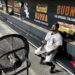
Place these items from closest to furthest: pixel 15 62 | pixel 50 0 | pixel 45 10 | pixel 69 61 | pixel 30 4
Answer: pixel 15 62
pixel 69 61
pixel 50 0
pixel 45 10
pixel 30 4

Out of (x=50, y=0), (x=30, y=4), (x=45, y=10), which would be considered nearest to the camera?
(x=50, y=0)

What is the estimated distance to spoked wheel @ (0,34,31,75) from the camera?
1.92m

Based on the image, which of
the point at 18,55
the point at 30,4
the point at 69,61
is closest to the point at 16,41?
the point at 18,55

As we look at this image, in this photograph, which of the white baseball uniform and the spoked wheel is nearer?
the spoked wheel

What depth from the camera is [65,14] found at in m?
3.96

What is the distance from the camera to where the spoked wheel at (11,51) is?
75.7 inches

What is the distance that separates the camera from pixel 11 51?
200 centimetres

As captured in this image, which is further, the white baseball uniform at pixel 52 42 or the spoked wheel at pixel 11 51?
the white baseball uniform at pixel 52 42

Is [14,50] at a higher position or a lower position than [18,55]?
higher

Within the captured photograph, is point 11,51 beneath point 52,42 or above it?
above

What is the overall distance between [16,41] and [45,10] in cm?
351

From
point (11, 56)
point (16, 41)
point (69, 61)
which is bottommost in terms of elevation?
A: point (69, 61)

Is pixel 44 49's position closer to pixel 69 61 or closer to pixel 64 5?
pixel 69 61

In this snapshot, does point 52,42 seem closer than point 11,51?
No
